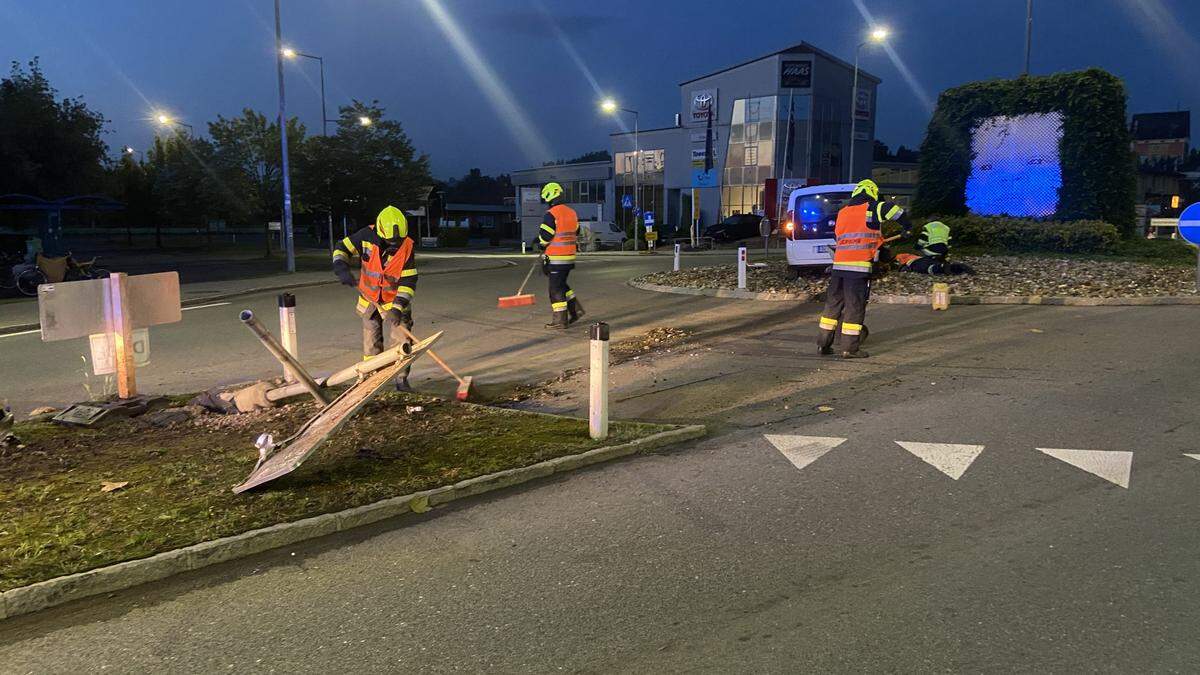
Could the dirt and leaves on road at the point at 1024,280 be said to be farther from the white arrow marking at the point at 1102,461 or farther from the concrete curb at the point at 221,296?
the concrete curb at the point at 221,296

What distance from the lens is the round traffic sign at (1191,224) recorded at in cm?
1166

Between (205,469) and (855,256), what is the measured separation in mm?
6650

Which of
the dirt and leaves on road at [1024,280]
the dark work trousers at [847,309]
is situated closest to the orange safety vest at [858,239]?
the dark work trousers at [847,309]

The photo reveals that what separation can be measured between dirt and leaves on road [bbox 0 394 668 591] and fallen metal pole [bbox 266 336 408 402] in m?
0.19

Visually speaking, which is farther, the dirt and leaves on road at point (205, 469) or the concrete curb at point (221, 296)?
the concrete curb at point (221, 296)

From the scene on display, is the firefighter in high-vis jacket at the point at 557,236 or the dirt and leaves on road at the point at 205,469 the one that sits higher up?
the firefighter in high-vis jacket at the point at 557,236

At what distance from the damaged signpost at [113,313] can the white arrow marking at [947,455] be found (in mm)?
6398

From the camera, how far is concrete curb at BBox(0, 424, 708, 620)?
11.5ft

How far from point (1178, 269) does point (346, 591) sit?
59.3 feet

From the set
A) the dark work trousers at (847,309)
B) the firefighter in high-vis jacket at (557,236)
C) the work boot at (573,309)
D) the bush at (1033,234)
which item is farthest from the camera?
the bush at (1033,234)

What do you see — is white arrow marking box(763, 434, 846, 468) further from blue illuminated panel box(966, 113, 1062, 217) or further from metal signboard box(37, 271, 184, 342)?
blue illuminated panel box(966, 113, 1062, 217)

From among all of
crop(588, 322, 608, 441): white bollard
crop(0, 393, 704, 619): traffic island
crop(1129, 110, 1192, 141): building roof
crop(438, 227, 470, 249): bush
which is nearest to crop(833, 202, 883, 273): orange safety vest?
crop(0, 393, 704, 619): traffic island

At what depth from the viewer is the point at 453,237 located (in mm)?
56594

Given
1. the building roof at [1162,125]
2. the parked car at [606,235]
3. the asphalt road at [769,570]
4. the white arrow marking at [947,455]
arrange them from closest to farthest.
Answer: the asphalt road at [769,570]
the white arrow marking at [947,455]
the parked car at [606,235]
the building roof at [1162,125]
